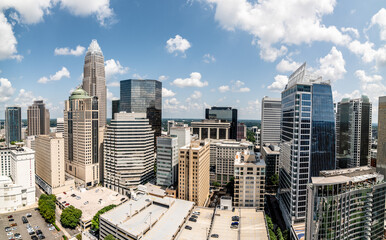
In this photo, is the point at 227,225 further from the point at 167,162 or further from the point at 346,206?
the point at 167,162

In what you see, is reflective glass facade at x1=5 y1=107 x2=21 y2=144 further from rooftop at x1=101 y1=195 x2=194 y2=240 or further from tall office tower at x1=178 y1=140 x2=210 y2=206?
tall office tower at x1=178 y1=140 x2=210 y2=206

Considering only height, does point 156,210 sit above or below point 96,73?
below

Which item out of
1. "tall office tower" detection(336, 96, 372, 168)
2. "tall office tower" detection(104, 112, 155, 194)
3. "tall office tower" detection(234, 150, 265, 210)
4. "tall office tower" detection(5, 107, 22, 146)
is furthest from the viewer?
"tall office tower" detection(5, 107, 22, 146)

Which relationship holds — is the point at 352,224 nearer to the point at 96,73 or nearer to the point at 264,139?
the point at 264,139

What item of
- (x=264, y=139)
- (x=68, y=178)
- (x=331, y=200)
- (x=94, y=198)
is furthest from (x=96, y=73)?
(x=331, y=200)

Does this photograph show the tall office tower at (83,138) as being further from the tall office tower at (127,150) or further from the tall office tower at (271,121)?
the tall office tower at (271,121)

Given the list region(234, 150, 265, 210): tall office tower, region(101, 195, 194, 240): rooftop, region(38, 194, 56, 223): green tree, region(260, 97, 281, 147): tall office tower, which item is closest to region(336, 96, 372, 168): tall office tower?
region(260, 97, 281, 147): tall office tower
